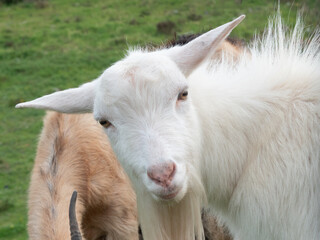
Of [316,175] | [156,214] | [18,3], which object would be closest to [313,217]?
[316,175]

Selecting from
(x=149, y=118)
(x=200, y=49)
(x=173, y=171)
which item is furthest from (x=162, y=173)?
(x=200, y=49)

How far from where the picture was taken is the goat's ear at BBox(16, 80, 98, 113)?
12.3ft

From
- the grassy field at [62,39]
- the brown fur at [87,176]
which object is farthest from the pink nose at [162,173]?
the grassy field at [62,39]

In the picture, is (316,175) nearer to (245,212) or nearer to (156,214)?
(245,212)

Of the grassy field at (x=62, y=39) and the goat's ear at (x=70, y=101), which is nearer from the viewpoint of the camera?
the goat's ear at (x=70, y=101)

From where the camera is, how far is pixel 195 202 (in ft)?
12.1

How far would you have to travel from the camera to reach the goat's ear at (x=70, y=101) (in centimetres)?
375


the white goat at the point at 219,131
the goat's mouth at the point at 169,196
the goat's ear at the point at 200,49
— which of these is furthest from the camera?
the goat's ear at the point at 200,49

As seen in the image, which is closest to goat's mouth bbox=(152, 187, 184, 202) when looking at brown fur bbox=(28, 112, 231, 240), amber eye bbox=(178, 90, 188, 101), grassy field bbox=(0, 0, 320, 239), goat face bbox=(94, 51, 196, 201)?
goat face bbox=(94, 51, 196, 201)

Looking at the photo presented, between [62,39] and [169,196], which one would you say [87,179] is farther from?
[62,39]

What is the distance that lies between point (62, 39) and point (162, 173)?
9672 millimetres

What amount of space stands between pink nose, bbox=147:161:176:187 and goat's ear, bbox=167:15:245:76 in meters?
0.77

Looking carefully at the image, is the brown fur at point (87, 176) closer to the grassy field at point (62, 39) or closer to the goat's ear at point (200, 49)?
the grassy field at point (62, 39)

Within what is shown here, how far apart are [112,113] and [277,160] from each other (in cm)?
104
